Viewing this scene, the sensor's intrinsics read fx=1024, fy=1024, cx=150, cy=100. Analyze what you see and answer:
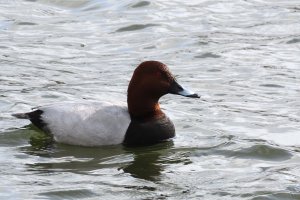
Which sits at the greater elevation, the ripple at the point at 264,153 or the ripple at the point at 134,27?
the ripple at the point at 134,27

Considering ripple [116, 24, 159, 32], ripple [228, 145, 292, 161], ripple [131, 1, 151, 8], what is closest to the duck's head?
ripple [228, 145, 292, 161]

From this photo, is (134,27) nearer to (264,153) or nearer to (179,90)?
(179,90)

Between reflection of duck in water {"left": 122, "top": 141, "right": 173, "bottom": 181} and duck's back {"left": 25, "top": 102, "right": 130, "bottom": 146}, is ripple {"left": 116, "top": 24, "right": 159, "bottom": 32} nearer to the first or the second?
duck's back {"left": 25, "top": 102, "right": 130, "bottom": 146}

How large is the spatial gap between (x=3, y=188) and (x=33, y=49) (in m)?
5.73

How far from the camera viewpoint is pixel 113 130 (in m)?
10.2

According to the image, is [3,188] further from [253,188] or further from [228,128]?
[228,128]

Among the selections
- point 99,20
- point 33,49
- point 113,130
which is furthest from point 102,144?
point 99,20

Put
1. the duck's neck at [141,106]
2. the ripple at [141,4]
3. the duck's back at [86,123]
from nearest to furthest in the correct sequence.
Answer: the duck's back at [86,123], the duck's neck at [141,106], the ripple at [141,4]

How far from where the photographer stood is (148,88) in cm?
1048

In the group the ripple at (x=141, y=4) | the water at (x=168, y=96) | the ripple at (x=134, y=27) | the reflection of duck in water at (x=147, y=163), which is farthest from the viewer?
the ripple at (x=141, y=4)

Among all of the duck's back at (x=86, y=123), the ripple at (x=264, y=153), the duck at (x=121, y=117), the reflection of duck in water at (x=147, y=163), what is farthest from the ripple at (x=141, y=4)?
the ripple at (x=264, y=153)

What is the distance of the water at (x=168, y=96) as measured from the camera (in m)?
9.07

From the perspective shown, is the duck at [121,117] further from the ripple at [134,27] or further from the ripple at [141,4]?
the ripple at [141,4]

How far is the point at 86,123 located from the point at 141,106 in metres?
0.61
